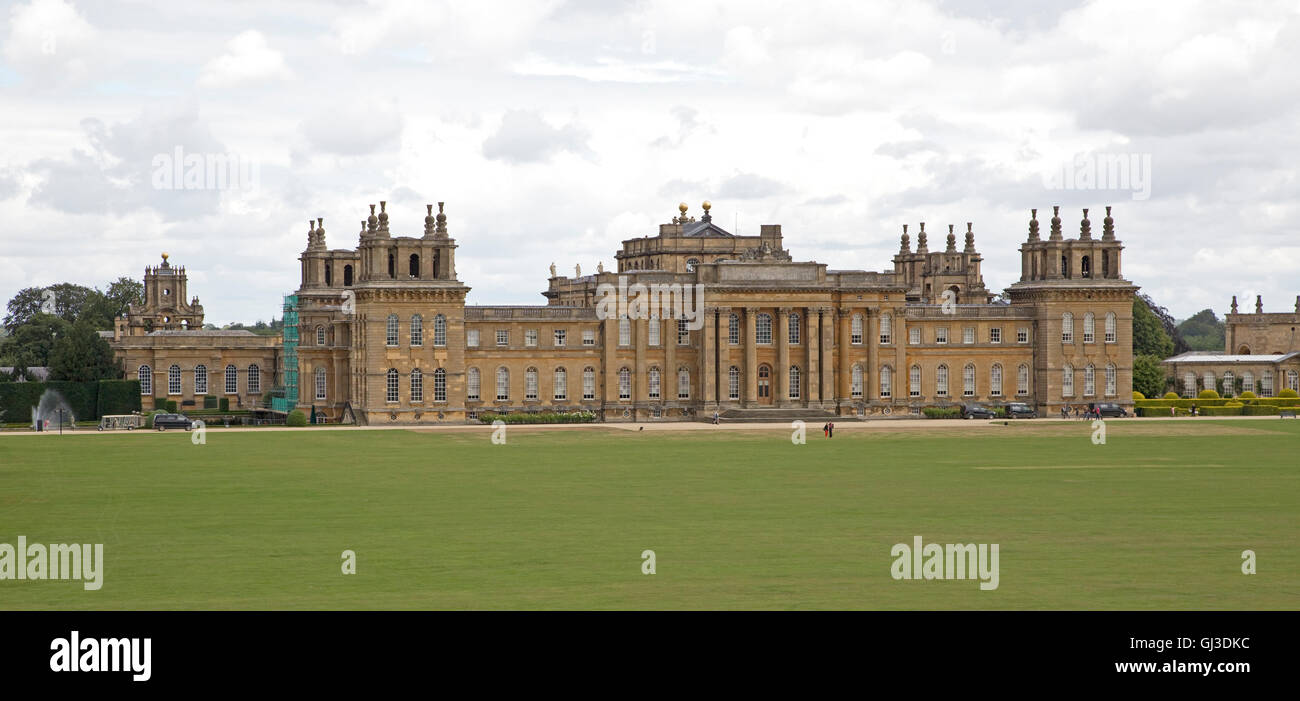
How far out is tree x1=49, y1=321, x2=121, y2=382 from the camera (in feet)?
352

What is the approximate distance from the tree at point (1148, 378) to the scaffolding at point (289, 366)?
58.0 metres

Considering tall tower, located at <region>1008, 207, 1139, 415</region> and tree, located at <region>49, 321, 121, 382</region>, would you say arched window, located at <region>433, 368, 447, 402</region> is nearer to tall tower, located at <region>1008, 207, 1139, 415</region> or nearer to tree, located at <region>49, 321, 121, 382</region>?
tree, located at <region>49, 321, 121, 382</region>

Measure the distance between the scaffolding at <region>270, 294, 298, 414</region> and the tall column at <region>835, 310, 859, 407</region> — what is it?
3256cm

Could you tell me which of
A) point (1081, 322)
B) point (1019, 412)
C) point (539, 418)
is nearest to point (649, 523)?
point (539, 418)

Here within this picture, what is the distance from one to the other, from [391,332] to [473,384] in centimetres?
615

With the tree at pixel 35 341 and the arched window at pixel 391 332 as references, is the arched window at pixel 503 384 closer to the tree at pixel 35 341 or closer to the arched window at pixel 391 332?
the arched window at pixel 391 332

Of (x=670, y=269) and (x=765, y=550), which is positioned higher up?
(x=670, y=269)

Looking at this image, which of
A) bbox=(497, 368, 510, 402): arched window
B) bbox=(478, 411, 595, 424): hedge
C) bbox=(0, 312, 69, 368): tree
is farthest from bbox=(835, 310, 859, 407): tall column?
bbox=(0, 312, 69, 368): tree

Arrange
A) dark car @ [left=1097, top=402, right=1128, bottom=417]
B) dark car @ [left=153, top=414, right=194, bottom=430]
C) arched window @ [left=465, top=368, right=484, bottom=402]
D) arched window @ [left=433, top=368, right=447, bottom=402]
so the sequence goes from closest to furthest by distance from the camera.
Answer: dark car @ [left=153, top=414, right=194, bottom=430]
arched window @ [left=433, top=368, right=447, bottom=402]
arched window @ [left=465, top=368, right=484, bottom=402]
dark car @ [left=1097, top=402, right=1128, bottom=417]

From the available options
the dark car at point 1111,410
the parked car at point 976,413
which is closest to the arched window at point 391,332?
the parked car at point 976,413
